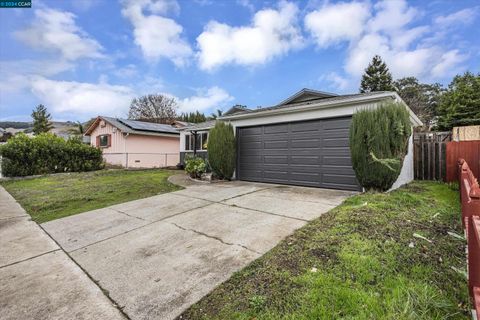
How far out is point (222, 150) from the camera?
943 centimetres

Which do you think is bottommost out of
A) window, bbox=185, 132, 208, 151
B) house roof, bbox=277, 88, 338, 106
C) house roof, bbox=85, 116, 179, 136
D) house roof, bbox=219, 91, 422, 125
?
window, bbox=185, 132, 208, 151

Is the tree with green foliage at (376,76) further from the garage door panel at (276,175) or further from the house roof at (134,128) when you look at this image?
the garage door panel at (276,175)

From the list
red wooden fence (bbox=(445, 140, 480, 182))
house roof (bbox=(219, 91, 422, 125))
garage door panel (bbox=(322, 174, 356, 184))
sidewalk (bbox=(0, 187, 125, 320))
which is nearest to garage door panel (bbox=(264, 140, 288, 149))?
house roof (bbox=(219, 91, 422, 125))

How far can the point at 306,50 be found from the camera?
12.6 metres

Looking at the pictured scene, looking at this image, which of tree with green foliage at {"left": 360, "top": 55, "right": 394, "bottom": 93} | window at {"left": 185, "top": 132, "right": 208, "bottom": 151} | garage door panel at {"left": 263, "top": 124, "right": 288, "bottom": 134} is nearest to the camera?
garage door panel at {"left": 263, "top": 124, "right": 288, "bottom": 134}

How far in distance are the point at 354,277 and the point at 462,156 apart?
8.12 metres

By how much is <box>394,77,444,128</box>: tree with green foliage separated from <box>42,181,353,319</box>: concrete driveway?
31.0 m

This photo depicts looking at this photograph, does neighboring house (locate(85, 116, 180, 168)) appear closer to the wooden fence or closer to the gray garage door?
the gray garage door

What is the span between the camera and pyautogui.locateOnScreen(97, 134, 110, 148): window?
19188mm

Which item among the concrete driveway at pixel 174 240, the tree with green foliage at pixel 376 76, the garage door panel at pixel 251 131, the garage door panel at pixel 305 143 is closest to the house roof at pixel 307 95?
the garage door panel at pixel 251 131

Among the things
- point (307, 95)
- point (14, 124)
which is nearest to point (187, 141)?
point (307, 95)

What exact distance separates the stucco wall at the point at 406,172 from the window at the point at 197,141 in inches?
398

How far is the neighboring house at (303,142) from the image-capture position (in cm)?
702

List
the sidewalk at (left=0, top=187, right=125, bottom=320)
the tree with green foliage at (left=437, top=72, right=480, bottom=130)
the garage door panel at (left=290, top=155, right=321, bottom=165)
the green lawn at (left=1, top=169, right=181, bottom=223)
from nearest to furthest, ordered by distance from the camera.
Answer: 1. the sidewalk at (left=0, top=187, right=125, bottom=320)
2. the green lawn at (left=1, top=169, right=181, bottom=223)
3. the garage door panel at (left=290, top=155, right=321, bottom=165)
4. the tree with green foliage at (left=437, top=72, right=480, bottom=130)
